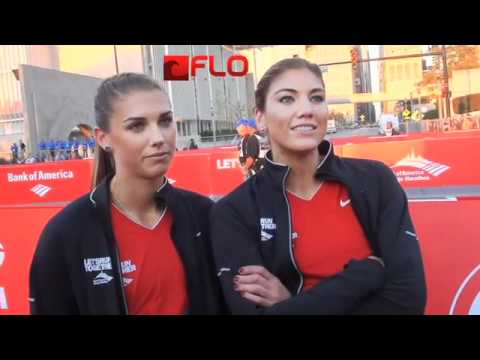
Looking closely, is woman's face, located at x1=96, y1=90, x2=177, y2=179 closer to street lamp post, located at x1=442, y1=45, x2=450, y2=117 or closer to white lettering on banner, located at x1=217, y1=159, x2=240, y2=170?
white lettering on banner, located at x1=217, y1=159, x2=240, y2=170

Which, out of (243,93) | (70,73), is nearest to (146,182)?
(243,93)

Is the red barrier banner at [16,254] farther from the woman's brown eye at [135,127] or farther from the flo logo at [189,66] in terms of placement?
the flo logo at [189,66]

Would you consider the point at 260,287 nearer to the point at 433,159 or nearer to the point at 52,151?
the point at 52,151

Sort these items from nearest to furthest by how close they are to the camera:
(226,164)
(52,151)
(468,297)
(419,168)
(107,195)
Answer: (107,195) < (468,297) < (226,164) < (52,151) < (419,168)

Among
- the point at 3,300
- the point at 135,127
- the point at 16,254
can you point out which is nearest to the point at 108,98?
the point at 135,127

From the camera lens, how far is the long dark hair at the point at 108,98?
6.33 ft

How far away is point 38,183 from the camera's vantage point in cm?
284

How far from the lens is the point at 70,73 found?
7.63ft

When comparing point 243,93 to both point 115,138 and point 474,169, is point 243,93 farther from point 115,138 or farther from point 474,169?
point 474,169

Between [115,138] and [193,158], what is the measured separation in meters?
0.62

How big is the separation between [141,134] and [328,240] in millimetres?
947

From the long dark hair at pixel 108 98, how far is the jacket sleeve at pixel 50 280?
0.33 meters

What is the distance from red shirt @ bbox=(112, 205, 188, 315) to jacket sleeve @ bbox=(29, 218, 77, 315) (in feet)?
0.86

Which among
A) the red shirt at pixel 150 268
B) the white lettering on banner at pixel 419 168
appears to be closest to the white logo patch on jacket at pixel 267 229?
the red shirt at pixel 150 268
